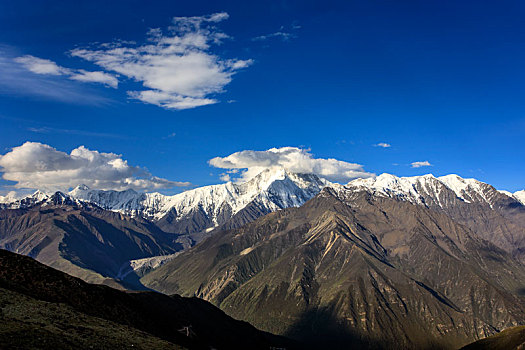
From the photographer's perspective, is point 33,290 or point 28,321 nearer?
point 28,321

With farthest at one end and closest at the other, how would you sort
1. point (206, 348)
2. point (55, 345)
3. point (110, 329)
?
1. point (206, 348)
2. point (110, 329)
3. point (55, 345)

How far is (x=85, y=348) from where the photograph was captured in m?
85.2

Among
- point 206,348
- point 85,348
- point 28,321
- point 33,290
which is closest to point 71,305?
A: point 33,290

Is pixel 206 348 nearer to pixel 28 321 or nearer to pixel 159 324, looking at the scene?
pixel 159 324

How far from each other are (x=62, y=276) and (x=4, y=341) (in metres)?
60.9

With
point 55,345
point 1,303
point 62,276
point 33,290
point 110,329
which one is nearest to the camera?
point 55,345

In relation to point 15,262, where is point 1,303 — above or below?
below

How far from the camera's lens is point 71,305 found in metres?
120

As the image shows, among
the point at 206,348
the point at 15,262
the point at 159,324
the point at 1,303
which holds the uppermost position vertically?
the point at 15,262

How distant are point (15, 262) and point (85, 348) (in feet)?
185

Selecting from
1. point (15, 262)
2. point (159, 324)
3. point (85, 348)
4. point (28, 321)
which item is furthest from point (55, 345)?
point (159, 324)

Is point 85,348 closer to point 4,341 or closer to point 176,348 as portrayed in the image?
point 4,341

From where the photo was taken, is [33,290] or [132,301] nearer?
[33,290]

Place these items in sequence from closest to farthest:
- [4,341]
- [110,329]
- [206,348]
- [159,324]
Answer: [4,341] < [110,329] < [159,324] < [206,348]
